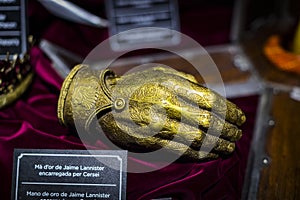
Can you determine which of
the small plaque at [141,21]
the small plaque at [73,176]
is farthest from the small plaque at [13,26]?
the small plaque at [141,21]

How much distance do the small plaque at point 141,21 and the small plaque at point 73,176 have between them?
0.67m

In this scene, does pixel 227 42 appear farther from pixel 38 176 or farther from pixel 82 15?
pixel 38 176

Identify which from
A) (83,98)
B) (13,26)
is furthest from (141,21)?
(83,98)

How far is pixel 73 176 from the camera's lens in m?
0.89

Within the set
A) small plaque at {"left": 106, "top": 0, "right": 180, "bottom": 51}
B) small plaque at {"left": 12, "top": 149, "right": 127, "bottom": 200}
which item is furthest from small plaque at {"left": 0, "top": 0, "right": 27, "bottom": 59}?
small plaque at {"left": 106, "top": 0, "right": 180, "bottom": 51}

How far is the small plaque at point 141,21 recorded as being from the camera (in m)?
1.48

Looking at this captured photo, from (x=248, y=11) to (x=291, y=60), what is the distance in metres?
0.31

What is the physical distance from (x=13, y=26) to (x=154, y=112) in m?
0.42

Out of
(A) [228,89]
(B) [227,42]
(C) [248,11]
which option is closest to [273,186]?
(A) [228,89]

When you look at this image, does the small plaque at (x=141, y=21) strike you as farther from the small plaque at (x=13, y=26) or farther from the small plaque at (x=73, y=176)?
the small plaque at (x=73, y=176)

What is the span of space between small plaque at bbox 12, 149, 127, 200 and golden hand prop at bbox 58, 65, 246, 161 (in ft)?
0.18

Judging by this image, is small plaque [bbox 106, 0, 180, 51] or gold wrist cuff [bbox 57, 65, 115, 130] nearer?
gold wrist cuff [bbox 57, 65, 115, 130]

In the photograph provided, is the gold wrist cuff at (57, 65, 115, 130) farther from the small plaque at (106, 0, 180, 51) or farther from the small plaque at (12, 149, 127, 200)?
the small plaque at (106, 0, 180, 51)

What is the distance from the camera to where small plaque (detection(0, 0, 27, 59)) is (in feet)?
3.60
